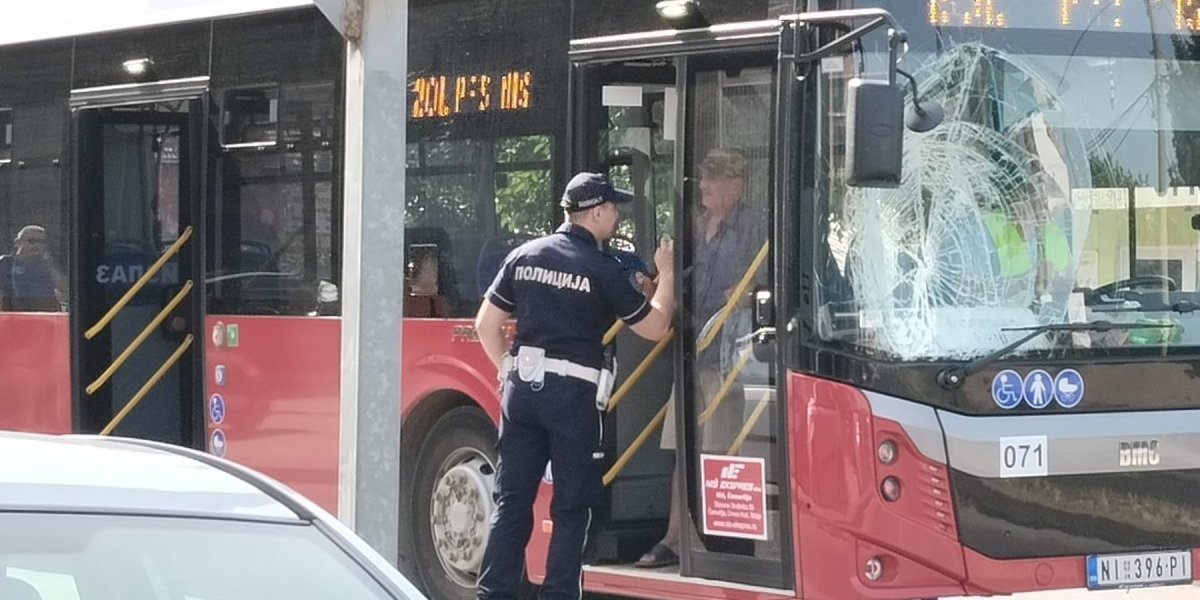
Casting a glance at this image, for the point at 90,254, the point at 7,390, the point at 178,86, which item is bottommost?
the point at 7,390

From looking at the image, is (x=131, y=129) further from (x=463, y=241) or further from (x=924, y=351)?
(x=924, y=351)

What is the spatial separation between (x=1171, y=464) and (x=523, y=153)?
3.10 m

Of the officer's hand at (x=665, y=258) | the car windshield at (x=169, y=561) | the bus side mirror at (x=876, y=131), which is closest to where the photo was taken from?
the car windshield at (x=169, y=561)

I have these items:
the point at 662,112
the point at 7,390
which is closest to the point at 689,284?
the point at 662,112

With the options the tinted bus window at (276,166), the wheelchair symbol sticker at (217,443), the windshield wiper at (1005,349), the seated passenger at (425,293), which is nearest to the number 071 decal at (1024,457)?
the windshield wiper at (1005,349)

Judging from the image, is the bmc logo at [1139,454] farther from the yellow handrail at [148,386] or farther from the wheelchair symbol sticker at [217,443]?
the yellow handrail at [148,386]

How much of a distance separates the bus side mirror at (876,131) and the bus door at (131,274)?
5238 mm

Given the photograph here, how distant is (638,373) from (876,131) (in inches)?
77.0

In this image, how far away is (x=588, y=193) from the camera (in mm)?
8469

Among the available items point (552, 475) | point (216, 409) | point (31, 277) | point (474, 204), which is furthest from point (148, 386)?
point (552, 475)

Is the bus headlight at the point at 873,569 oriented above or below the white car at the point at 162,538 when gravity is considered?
below

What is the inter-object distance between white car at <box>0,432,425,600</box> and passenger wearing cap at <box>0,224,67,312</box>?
27.2 ft

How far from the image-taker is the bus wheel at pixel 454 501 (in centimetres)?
974

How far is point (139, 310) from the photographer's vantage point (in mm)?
11938
